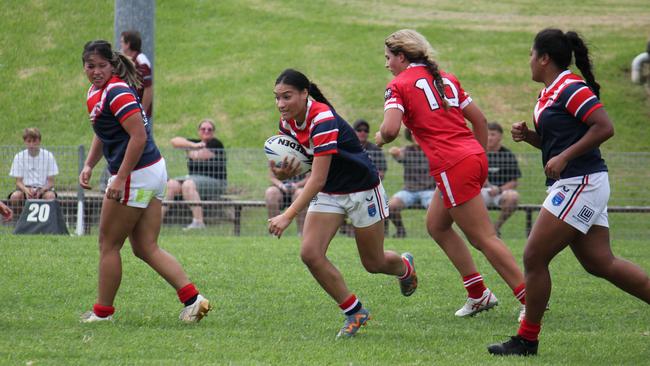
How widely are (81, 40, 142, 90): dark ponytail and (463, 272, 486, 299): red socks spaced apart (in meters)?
2.88

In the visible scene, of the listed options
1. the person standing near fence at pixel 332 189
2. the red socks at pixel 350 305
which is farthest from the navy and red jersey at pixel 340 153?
the red socks at pixel 350 305

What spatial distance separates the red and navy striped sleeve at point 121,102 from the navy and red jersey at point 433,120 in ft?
5.98

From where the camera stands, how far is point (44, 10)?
86.0ft

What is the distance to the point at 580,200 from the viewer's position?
5664mm

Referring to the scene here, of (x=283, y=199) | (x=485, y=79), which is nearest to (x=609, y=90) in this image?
(x=485, y=79)

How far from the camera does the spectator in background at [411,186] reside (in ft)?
44.8

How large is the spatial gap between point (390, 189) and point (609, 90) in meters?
9.67

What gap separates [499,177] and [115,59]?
808 cm

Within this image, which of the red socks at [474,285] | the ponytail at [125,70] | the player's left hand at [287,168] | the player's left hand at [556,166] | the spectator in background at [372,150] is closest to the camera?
the player's left hand at [556,166]

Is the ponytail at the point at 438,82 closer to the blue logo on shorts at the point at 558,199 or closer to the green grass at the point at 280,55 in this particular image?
the blue logo on shorts at the point at 558,199

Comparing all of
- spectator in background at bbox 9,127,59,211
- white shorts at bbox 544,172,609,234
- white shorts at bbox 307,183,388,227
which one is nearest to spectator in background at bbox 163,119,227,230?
spectator in background at bbox 9,127,59,211

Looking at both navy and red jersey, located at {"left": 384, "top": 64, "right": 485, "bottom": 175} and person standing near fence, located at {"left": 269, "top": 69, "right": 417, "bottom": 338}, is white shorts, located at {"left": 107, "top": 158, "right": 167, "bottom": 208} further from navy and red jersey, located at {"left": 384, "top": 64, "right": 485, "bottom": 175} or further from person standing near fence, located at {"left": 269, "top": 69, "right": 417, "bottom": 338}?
navy and red jersey, located at {"left": 384, "top": 64, "right": 485, "bottom": 175}

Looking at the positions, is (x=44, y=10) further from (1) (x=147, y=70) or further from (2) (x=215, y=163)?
(1) (x=147, y=70)

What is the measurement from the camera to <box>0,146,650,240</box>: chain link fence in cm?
1320
